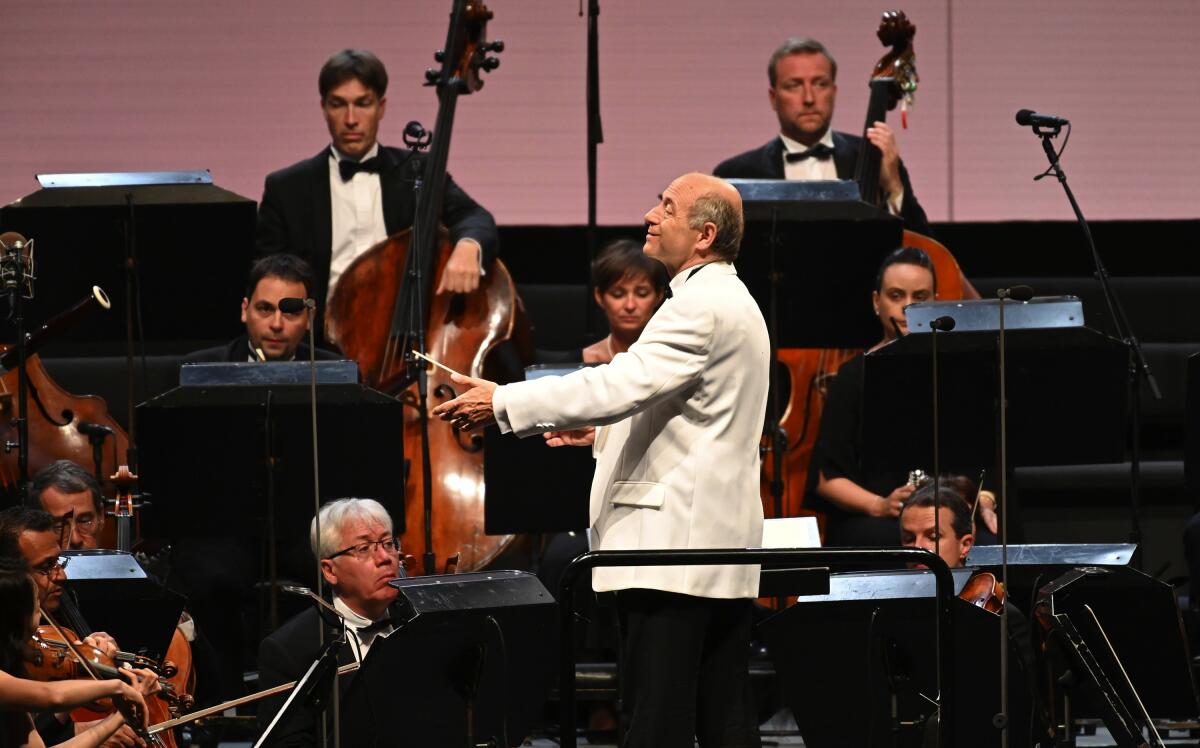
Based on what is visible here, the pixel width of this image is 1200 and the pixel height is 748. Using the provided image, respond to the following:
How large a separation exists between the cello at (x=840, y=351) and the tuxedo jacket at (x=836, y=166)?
149mm

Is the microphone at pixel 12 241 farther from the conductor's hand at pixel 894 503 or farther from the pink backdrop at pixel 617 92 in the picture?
the conductor's hand at pixel 894 503

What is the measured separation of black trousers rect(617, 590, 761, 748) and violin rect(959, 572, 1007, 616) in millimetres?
854

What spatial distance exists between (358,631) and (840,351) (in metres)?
2.06

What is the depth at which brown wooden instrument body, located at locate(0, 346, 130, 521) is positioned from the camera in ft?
16.9

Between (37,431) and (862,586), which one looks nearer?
(862,586)

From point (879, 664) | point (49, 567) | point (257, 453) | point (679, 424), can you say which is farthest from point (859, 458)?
point (49, 567)

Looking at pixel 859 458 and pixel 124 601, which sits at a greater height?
pixel 859 458

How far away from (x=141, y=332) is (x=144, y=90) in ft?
7.03

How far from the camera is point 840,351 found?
5.68 meters

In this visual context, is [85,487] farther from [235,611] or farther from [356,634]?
[356,634]

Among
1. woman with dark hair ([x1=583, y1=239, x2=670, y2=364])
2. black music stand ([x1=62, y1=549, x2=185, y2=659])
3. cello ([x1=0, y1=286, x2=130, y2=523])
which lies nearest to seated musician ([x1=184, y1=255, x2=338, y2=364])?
cello ([x1=0, y1=286, x2=130, y2=523])

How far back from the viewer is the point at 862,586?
395cm

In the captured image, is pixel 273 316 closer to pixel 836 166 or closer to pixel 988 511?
pixel 836 166

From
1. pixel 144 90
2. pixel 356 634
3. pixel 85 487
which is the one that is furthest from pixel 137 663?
pixel 144 90
